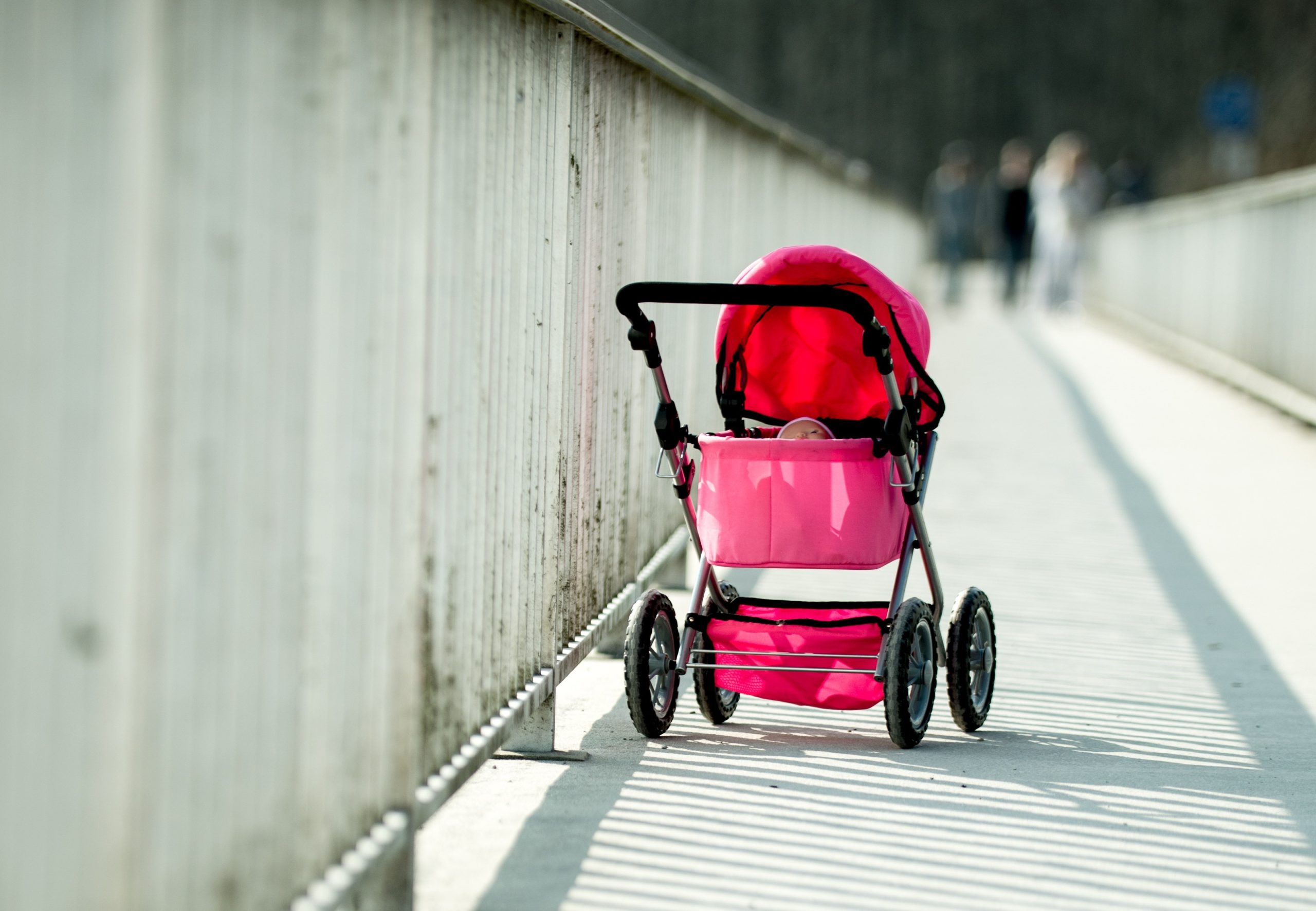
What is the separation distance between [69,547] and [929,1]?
151ft

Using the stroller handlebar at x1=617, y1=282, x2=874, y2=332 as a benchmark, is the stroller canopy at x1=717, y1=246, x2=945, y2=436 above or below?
below

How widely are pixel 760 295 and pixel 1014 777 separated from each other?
4.23 ft

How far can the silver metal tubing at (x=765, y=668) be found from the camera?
16.8 feet

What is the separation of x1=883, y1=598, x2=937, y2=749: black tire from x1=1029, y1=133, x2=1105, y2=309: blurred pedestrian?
20615 mm

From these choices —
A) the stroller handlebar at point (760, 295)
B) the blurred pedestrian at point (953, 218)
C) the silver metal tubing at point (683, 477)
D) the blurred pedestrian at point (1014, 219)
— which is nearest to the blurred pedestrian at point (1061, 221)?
the blurred pedestrian at point (1014, 219)

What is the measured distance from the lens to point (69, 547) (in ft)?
7.90

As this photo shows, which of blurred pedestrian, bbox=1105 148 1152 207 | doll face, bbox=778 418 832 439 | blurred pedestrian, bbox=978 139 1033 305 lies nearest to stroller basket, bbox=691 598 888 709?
doll face, bbox=778 418 832 439

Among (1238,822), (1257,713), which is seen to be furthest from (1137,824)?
(1257,713)

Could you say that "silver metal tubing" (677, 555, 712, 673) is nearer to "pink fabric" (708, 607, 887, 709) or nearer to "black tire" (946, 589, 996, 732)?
"pink fabric" (708, 607, 887, 709)

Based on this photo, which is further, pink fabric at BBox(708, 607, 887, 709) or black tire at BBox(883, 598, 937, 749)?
pink fabric at BBox(708, 607, 887, 709)

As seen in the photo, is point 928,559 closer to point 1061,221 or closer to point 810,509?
point 810,509

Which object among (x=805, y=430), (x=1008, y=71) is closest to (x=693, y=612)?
(x=805, y=430)

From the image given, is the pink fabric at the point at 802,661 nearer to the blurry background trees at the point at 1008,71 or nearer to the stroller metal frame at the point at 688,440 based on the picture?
the stroller metal frame at the point at 688,440

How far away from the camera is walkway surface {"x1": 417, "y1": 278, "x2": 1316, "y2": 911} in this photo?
4.00 meters
